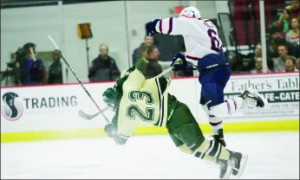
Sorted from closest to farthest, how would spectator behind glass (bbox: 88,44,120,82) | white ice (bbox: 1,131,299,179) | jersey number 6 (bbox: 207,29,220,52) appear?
jersey number 6 (bbox: 207,29,220,52) < spectator behind glass (bbox: 88,44,120,82) < white ice (bbox: 1,131,299,179)

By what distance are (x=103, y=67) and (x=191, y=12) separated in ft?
0.87

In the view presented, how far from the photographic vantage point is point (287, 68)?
3.97 feet

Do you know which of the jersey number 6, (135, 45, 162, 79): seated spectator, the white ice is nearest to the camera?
the jersey number 6

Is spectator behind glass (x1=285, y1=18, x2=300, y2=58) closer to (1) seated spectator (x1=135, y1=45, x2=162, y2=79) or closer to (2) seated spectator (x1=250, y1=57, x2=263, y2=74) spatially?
(2) seated spectator (x1=250, y1=57, x2=263, y2=74)

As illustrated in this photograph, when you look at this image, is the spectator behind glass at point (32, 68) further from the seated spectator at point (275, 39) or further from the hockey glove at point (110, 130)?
the seated spectator at point (275, 39)

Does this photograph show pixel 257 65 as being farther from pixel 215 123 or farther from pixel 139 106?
pixel 139 106

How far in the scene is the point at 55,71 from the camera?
1208 mm

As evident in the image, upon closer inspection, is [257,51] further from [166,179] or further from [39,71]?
[166,179]

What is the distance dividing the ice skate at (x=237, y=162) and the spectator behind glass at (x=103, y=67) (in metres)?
0.29

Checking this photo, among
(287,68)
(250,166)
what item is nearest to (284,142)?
(250,166)

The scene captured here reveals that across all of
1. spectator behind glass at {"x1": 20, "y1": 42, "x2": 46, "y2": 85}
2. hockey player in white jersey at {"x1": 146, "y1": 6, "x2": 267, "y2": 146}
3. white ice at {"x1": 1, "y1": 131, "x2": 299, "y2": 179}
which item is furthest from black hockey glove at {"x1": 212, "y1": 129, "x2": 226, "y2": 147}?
white ice at {"x1": 1, "y1": 131, "x2": 299, "y2": 179}

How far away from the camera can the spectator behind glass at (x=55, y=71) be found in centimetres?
115

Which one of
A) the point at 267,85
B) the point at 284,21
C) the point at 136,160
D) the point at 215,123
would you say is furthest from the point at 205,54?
the point at 136,160

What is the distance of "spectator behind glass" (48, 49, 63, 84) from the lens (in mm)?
1150
